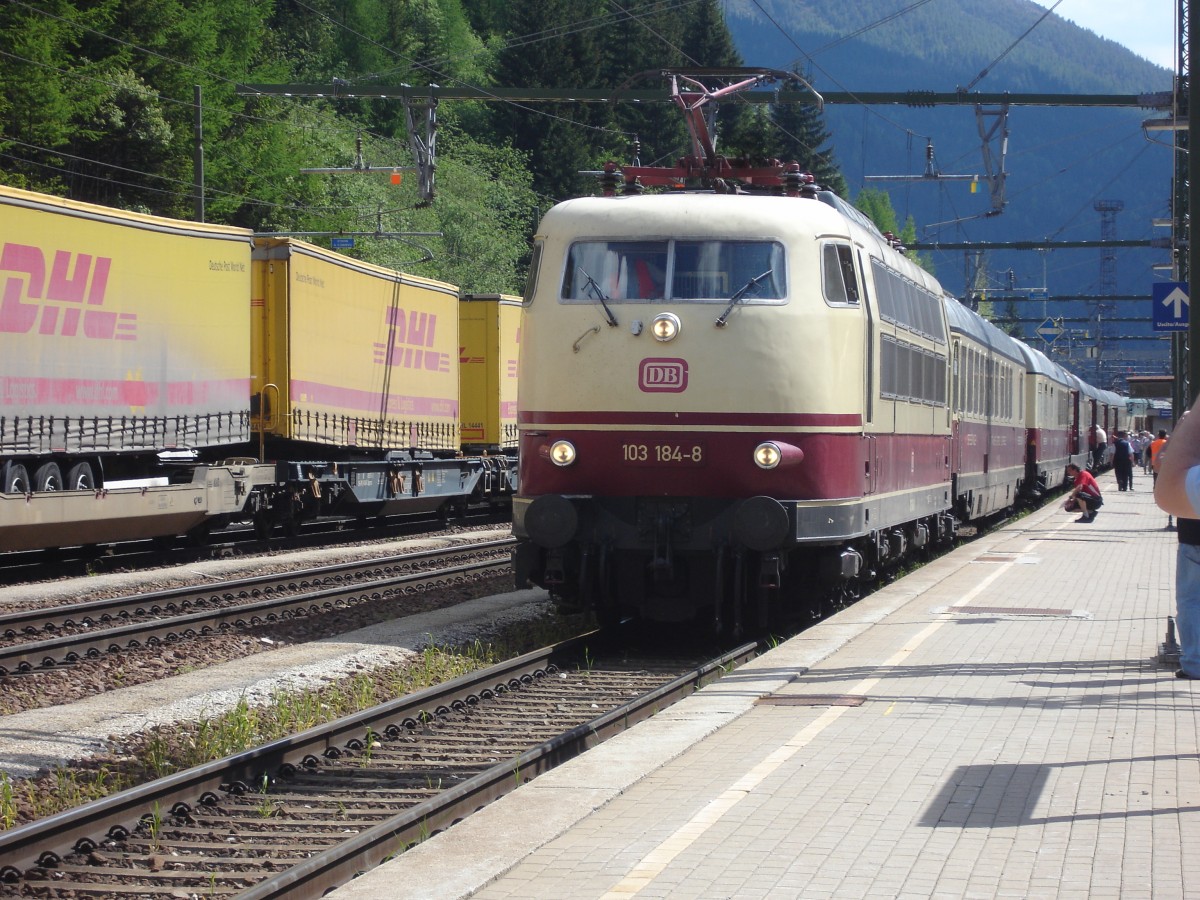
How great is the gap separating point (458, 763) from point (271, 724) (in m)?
1.55

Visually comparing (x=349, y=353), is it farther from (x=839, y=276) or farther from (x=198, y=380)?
(x=839, y=276)

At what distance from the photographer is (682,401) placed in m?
11.6

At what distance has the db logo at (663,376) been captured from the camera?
1160 centimetres

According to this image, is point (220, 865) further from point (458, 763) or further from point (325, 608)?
point (325, 608)

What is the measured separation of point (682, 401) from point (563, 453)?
3.16ft

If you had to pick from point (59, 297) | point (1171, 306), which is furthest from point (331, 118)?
point (1171, 306)

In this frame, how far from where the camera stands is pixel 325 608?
15.2 metres

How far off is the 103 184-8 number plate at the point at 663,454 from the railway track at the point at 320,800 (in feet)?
6.03

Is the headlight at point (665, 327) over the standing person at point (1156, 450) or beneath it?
over

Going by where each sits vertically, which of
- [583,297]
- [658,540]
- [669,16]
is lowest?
[658,540]

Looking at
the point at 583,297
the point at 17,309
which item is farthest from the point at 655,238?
the point at 17,309

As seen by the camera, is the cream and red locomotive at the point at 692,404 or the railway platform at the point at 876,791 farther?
the cream and red locomotive at the point at 692,404

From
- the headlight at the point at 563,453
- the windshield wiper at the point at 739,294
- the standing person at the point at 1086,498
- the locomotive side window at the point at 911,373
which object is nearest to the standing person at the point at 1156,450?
the standing person at the point at 1086,498

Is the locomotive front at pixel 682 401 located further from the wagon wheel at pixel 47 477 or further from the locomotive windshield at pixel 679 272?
the wagon wheel at pixel 47 477
